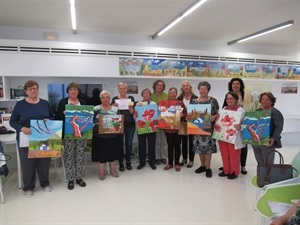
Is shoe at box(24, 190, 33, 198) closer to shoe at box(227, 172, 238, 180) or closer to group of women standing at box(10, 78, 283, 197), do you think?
group of women standing at box(10, 78, 283, 197)

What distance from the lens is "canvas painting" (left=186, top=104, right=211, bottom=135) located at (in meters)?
3.30

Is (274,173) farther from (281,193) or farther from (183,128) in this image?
(183,128)

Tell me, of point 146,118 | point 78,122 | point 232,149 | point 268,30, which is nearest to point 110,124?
point 78,122

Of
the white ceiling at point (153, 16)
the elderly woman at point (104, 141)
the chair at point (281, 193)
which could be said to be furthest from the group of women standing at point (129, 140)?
the chair at point (281, 193)

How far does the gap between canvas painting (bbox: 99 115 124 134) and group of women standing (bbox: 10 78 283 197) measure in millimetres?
75

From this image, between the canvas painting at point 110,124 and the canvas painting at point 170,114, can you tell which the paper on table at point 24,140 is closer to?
the canvas painting at point 110,124

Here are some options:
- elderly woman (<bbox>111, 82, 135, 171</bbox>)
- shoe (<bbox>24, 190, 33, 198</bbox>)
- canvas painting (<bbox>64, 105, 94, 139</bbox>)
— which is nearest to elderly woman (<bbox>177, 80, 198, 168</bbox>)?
elderly woman (<bbox>111, 82, 135, 171</bbox>)

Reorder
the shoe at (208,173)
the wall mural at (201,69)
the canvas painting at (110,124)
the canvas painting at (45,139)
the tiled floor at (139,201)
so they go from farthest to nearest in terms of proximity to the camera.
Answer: the wall mural at (201,69), the shoe at (208,173), the canvas painting at (110,124), the canvas painting at (45,139), the tiled floor at (139,201)

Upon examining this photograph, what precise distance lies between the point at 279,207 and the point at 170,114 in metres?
2.16

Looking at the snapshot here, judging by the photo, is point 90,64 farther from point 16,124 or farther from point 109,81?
point 16,124

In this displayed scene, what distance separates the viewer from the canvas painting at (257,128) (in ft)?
9.11

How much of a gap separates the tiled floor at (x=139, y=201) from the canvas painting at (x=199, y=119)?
2.43 ft

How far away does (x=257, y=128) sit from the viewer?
9.32ft

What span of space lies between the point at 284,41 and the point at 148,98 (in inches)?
169
